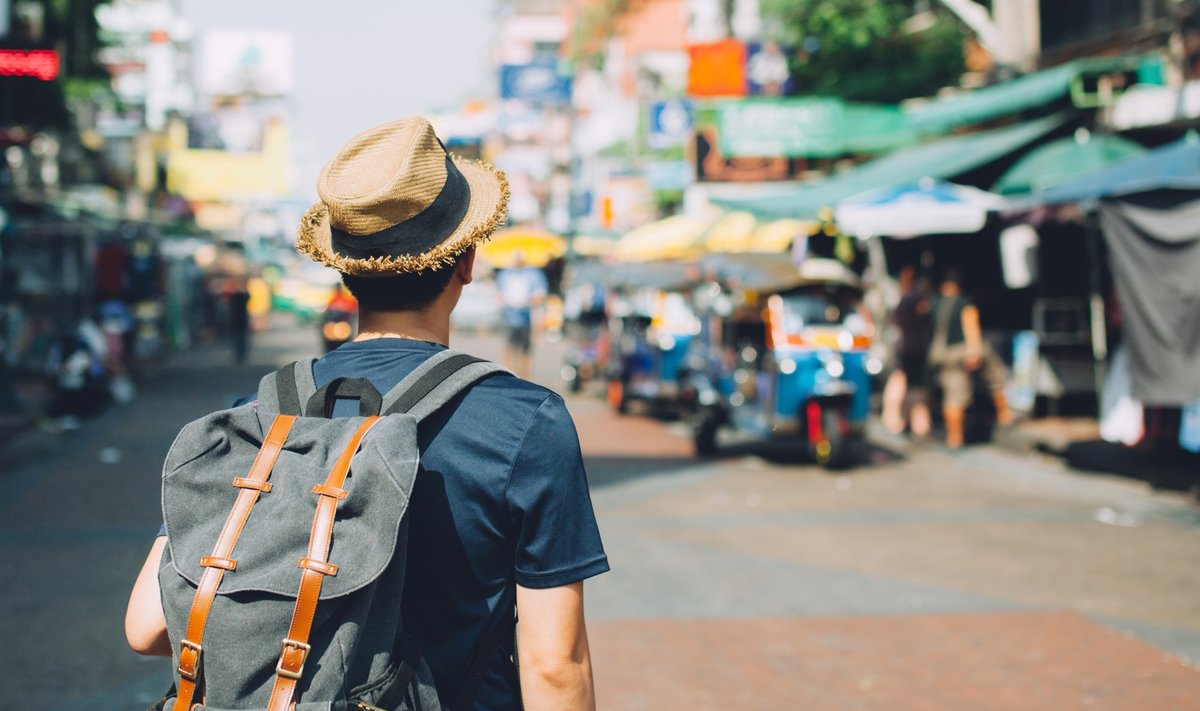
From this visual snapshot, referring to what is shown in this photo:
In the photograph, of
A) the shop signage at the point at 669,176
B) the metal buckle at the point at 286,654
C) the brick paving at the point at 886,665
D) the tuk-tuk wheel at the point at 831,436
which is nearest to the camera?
the metal buckle at the point at 286,654

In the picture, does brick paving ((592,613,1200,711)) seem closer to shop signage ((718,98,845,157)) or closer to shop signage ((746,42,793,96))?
shop signage ((718,98,845,157))

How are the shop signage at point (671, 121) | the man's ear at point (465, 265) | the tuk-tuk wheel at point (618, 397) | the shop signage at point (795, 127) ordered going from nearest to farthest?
the man's ear at point (465, 265) < the tuk-tuk wheel at point (618, 397) < the shop signage at point (795, 127) < the shop signage at point (671, 121)

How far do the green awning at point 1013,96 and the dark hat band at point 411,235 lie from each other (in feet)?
44.2

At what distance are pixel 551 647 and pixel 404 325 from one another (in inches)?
24.2

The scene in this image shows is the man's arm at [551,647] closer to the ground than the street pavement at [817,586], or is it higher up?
higher up

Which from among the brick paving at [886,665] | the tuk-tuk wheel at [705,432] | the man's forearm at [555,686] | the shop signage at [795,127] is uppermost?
the shop signage at [795,127]

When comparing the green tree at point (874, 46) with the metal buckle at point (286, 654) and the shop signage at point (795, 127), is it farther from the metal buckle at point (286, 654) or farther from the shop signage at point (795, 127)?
the metal buckle at point (286, 654)

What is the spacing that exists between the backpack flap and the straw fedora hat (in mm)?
332

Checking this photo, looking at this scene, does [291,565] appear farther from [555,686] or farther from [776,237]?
[776,237]

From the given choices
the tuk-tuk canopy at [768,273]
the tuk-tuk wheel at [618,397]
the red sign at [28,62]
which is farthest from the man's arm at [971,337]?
the red sign at [28,62]

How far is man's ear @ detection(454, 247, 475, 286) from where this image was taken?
227cm

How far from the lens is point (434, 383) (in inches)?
82.0

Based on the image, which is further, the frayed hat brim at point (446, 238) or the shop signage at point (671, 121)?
the shop signage at point (671, 121)

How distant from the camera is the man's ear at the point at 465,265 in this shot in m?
2.27
